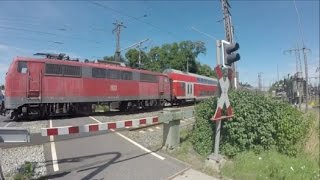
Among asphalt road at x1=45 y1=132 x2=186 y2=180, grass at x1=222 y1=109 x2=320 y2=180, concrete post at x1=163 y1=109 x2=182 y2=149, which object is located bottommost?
grass at x1=222 y1=109 x2=320 y2=180

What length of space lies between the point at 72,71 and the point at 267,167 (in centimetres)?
1383

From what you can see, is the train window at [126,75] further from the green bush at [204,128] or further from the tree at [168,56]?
the tree at [168,56]

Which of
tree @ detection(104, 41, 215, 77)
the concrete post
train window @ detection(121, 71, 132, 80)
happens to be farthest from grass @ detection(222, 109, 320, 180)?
tree @ detection(104, 41, 215, 77)

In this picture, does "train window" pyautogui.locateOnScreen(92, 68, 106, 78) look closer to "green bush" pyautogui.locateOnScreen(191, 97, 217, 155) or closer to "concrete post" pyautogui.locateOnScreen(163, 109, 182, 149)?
"green bush" pyautogui.locateOnScreen(191, 97, 217, 155)

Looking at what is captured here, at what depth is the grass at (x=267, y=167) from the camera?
7.27m

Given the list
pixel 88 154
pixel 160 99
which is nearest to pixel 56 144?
pixel 88 154

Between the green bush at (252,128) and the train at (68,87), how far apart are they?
10616mm

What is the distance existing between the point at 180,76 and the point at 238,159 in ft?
82.5

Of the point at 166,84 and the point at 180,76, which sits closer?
the point at 166,84

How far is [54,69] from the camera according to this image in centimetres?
1772

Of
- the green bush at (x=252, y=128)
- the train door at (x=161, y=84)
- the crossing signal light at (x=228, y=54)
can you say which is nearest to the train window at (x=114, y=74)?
the train door at (x=161, y=84)

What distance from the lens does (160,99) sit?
92.5ft

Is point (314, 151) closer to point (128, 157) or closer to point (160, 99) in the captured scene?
point (128, 157)

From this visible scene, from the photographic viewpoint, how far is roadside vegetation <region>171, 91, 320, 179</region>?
7688 mm
